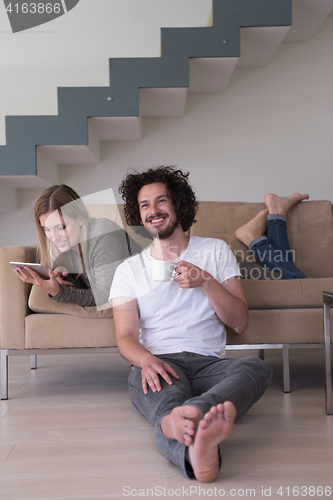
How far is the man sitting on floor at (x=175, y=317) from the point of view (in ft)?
3.84

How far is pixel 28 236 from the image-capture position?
3.18m

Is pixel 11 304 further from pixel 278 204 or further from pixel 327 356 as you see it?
pixel 278 204

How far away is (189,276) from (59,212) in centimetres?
65

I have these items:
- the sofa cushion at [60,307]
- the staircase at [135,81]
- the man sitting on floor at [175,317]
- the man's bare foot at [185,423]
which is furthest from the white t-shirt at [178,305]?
the staircase at [135,81]

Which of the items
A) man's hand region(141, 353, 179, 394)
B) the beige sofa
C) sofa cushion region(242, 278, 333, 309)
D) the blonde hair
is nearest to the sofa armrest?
the beige sofa

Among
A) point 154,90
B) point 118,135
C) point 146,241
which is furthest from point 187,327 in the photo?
point 118,135

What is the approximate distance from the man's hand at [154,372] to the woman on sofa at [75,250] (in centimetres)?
50

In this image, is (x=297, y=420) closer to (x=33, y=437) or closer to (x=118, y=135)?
(x=33, y=437)

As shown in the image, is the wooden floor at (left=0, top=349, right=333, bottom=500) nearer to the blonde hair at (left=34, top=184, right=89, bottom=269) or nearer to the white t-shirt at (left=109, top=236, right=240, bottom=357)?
the white t-shirt at (left=109, top=236, right=240, bottom=357)

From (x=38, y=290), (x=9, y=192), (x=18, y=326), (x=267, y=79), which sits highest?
(x=267, y=79)

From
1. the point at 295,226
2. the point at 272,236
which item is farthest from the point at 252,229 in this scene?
the point at 295,226

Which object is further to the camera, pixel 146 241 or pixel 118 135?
pixel 118 135

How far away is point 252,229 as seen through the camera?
7.46 ft

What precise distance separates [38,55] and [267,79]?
1.69m
